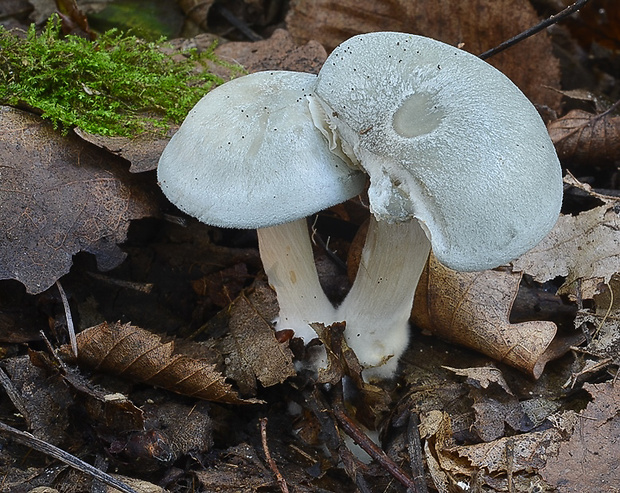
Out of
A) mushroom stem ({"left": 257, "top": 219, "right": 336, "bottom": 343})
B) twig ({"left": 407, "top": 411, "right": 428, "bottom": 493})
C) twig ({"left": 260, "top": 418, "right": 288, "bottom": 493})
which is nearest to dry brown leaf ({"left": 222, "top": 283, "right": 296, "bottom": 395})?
mushroom stem ({"left": 257, "top": 219, "right": 336, "bottom": 343})

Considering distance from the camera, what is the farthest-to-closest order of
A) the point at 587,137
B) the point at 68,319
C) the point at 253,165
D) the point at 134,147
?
the point at 587,137 → the point at 134,147 → the point at 68,319 → the point at 253,165

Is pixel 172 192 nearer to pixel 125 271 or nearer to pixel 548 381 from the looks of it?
pixel 125 271

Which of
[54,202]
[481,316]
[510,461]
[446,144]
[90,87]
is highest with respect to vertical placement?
[446,144]

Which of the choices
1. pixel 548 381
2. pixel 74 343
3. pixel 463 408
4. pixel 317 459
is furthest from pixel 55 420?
pixel 548 381

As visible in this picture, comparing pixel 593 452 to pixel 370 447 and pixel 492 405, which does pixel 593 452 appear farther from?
pixel 370 447

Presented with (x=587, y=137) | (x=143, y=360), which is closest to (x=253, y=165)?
(x=143, y=360)

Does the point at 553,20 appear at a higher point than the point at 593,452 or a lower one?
higher

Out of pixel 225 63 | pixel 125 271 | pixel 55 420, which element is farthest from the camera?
pixel 225 63
